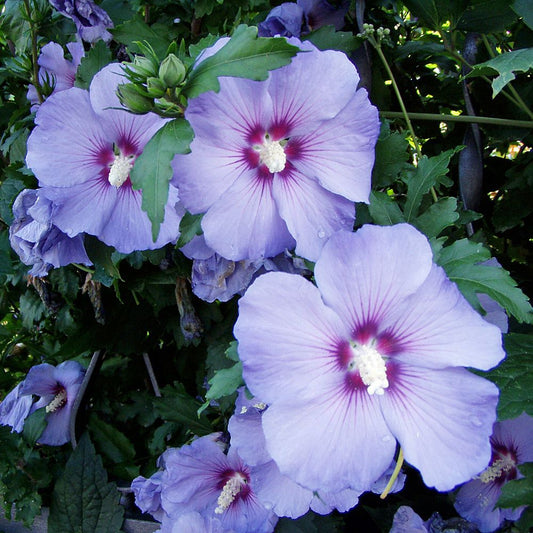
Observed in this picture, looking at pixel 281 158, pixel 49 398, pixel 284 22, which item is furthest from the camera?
pixel 49 398

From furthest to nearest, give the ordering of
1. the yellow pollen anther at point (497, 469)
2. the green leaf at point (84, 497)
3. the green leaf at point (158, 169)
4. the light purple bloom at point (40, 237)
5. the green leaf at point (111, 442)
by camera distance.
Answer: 1. the green leaf at point (111, 442)
2. the green leaf at point (84, 497)
3. the yellow pollen anther at point (497, 469)
4. the light purple bloom at point (40, 237)
5. the green leaf at point (158, 169)

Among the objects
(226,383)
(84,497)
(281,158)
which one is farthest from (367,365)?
(84,497)

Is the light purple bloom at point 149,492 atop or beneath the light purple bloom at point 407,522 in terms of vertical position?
beneath

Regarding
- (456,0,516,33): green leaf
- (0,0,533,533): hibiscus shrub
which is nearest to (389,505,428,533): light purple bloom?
(0,0,533,533): hibiscus shrub

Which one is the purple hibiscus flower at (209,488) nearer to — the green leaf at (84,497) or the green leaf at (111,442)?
the green leaf at (84,497)

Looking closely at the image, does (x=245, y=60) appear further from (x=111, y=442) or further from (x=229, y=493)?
(x=111, y=442)

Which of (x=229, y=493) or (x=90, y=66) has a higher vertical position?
(x=90, y=66)

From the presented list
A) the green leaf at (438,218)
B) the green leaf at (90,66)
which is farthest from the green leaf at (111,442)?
the green leaf at (438,218)
